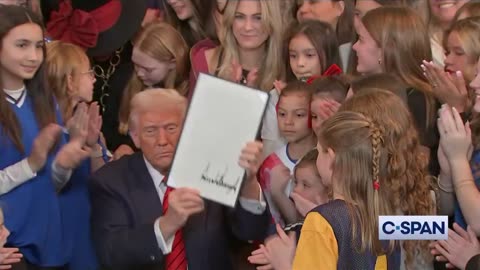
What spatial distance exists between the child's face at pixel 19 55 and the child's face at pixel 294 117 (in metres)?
1.08

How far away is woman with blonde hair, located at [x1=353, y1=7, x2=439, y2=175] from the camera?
16.5ft

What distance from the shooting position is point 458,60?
204 inches

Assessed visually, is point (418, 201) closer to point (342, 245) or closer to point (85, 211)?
point (342, 245)

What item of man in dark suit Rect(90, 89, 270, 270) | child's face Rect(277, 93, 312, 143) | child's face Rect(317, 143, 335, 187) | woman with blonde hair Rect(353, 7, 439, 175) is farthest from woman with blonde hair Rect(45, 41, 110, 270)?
child's face Rect(317, 143, 335, 187)

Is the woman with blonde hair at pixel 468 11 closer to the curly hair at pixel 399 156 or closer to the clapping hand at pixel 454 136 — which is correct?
the clapping hand at pixel 454 136

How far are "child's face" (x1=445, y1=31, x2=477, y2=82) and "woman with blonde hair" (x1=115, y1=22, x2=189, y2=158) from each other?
127cm

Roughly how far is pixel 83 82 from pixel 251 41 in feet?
2.89

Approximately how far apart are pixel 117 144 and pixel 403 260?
2.10 meters

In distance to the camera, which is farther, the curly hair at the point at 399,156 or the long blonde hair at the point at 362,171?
the curly hair at the point at 399,156

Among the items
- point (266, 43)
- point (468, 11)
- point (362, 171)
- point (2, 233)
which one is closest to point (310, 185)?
point (362, 171)

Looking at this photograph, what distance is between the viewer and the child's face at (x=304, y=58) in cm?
552

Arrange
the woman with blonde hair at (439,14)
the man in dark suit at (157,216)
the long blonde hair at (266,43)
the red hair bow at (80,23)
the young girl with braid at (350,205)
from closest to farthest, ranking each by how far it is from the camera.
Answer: the young girl with braid at (350,205), the man in dark suit at (157,216), the long blonde hair at (266,43), the red hair bow at (80,23), the woman with blonde hair at (439,14)

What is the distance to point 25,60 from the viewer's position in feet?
15.6

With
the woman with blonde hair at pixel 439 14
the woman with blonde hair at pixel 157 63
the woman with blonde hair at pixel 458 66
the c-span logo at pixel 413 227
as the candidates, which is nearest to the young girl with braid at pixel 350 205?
the c-span logo at pixel 413 227
